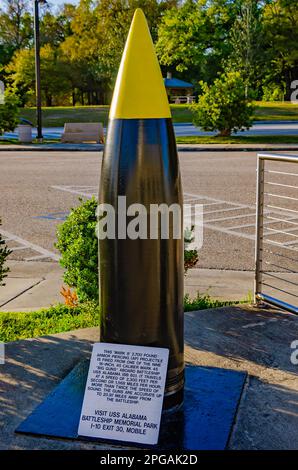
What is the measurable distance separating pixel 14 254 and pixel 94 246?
3403 mm

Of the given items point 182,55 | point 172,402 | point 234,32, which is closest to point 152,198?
point 172,402

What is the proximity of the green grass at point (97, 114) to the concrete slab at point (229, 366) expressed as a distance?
119ft

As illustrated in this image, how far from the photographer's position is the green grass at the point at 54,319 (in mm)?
5973

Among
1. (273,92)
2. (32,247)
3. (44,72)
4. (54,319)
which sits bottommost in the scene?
(54,319)

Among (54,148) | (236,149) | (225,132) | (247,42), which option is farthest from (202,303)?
(247,42)

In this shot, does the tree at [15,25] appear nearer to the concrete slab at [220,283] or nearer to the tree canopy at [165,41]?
the tree canopy at [165,41]

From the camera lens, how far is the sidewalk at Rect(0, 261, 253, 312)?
7.00 m

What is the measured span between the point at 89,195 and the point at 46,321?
7.75 m

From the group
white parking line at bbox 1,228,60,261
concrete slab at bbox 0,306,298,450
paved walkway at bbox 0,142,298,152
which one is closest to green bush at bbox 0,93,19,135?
paved walkway at bbox 0,142,298,152

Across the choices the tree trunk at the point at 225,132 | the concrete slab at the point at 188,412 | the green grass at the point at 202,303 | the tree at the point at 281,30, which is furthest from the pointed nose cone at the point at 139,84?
the tree at the point at 281,30

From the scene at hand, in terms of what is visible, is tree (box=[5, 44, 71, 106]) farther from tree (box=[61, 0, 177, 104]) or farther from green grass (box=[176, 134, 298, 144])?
green grass (box=[176, 134, 298, 144])

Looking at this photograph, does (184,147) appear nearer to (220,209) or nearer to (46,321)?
(220,209)

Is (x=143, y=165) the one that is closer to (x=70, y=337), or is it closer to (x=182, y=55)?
(x=70, y=337)

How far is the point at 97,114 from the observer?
143 feet
